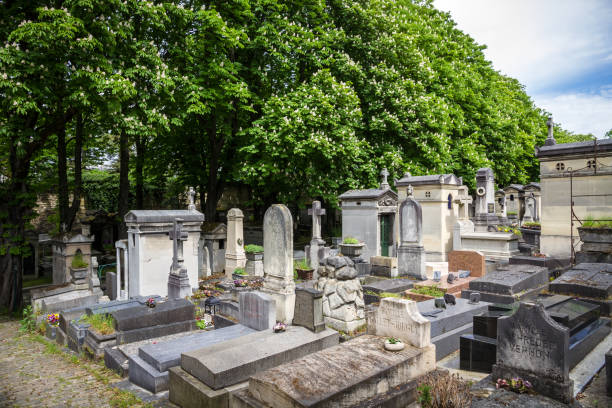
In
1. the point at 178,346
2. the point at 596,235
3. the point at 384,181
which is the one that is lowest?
the point at 178,346

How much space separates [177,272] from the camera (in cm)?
1039

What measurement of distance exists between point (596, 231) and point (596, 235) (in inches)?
4.5

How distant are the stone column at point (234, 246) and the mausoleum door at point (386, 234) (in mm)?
5737

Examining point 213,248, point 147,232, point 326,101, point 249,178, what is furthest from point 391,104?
point 147,232

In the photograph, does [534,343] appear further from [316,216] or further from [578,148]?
[316,216]

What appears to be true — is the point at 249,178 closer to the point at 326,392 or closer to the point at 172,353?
the point at 172,353

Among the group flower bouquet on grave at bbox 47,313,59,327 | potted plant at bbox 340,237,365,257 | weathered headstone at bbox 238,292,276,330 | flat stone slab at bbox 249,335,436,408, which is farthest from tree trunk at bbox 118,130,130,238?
flat stone slab at bbox 249,335,436,408

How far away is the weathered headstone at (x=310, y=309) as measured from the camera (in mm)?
Result: 6547

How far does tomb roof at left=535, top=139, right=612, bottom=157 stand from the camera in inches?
460

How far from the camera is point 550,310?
259 inches

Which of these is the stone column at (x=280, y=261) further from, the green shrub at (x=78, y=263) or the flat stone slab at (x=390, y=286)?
the green shrub at (x=78, y=263)

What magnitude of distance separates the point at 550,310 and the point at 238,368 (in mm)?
5290

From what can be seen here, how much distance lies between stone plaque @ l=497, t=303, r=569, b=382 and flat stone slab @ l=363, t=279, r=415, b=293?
15.9 ft

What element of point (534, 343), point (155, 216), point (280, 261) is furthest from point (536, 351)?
point (155, 216)
